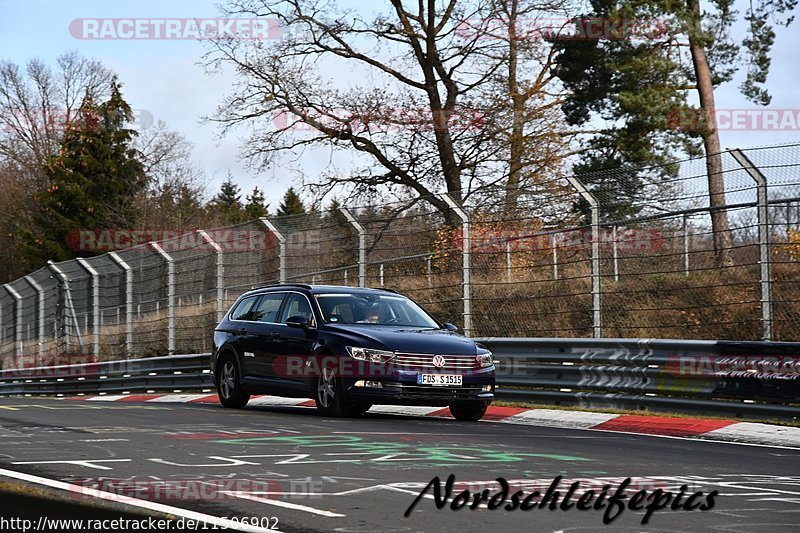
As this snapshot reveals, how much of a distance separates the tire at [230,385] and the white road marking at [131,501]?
7.87m

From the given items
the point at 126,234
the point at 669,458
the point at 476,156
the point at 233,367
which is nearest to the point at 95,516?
the point at 669,458

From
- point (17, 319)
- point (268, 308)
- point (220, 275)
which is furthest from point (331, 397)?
point (17, 319)

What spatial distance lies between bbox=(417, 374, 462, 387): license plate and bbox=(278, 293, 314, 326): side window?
1912 mm

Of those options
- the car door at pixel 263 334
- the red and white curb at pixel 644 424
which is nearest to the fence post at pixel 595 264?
the red and white curb at pixel 644 424

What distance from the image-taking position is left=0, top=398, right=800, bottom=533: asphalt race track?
6.33m

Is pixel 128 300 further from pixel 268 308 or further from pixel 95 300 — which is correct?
pixel 268 308

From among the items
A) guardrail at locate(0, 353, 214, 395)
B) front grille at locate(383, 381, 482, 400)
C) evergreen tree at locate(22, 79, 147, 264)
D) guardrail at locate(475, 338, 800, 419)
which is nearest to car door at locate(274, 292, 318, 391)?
front grille at locate(383, 381, 482, 400)

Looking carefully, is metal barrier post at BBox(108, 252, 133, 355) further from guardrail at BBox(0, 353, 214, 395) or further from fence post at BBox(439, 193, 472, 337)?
fence post at BBox(439, 193, 472, 337)

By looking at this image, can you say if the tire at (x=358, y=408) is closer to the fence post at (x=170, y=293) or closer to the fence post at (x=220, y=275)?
the fence post at (x=220, y=275)

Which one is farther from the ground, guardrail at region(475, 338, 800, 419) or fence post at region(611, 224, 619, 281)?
fence post at region(611, 224, 619, 281)

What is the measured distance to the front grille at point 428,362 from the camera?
13.6 metres

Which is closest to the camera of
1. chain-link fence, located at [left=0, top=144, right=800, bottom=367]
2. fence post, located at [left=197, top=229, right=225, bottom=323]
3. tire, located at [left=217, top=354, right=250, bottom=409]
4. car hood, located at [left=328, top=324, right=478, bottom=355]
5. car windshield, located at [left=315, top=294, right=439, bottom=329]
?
car hood, located at [left=328, top=324, right=478, bottom=355]

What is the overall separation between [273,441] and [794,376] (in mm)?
5431

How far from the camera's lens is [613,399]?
14531 mm
